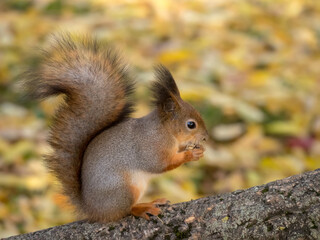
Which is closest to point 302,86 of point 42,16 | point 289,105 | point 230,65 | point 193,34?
point 289,105

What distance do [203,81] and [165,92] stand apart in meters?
1.47

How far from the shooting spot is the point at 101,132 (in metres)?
1.56

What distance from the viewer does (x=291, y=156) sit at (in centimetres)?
262

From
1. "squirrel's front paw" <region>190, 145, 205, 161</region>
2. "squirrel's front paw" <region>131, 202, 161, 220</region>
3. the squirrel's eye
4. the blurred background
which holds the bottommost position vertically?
"squirrel's front paw" <region>131, 202, 161, 220</region>

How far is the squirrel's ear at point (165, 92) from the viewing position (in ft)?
5.11

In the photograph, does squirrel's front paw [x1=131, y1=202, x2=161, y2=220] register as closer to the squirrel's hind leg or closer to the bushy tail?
the squirrel's hind leg

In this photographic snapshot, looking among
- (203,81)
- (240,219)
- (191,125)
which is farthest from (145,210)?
(203,81)

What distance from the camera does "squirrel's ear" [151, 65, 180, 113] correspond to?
156 cm

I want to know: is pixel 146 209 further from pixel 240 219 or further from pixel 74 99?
pixel 74 99

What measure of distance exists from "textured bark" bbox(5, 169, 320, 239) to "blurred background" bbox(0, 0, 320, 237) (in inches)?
11.0

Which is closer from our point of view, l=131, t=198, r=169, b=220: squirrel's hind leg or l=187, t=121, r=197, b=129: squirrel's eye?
l=131, t=198, r=169, b=220: squirrel's hind leg

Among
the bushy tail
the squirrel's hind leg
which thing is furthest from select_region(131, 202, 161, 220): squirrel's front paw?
the bushy tail

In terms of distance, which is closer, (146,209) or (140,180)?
(146,209)

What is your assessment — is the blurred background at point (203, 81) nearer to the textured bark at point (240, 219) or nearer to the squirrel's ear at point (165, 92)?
the textured bark at point (240, 219)
